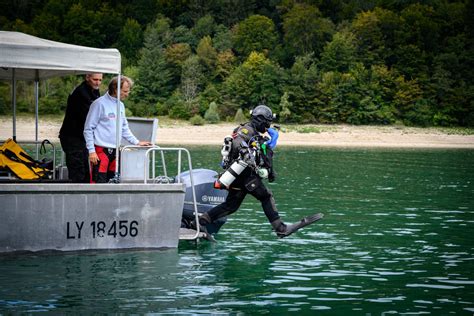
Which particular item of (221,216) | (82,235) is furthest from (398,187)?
(82,235)

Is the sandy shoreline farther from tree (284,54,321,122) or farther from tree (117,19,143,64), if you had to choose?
tree (117,19,143,64)

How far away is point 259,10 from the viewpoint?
110m

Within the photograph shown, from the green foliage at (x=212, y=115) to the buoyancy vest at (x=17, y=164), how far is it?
5734 centimetres

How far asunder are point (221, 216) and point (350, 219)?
5.32 metres

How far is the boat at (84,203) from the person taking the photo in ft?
35.2

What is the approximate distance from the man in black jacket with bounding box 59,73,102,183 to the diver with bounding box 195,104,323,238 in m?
1.79

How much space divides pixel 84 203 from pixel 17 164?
4.12 ft

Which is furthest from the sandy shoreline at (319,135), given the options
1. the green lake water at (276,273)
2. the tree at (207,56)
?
the green lake water at (276,273)

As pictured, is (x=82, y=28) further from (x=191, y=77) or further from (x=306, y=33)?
(x=306, y=33)

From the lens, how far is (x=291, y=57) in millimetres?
93938

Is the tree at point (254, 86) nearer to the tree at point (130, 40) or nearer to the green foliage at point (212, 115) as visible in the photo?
the green foliage at point (212, 115)

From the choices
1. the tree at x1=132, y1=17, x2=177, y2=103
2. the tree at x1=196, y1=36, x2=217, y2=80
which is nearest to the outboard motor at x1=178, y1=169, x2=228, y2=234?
the tree at x1=132, y1=17, x2=177, y2=103

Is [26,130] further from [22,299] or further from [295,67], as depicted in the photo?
[22,299]

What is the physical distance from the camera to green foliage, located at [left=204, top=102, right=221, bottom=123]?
69875 millimetres
